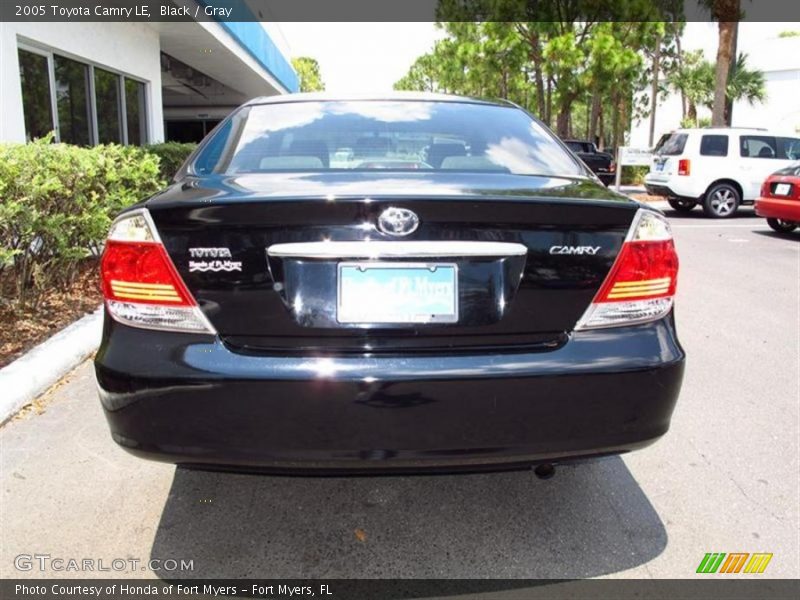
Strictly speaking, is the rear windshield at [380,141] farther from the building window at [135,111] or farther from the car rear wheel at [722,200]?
the car rear wheel at [722,200]

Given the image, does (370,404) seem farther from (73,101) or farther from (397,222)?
(73,101)

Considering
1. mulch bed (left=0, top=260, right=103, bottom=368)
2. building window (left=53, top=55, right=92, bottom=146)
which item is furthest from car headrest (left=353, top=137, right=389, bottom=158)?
building window (left=53, top=55, right=92, bottom=146)

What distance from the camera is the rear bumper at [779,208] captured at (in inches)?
409

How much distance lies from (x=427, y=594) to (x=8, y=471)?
1985mm

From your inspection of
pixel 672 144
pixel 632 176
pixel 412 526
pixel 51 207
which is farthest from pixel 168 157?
pixel 632 176

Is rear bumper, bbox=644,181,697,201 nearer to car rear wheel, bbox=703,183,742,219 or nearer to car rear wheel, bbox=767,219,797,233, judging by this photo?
car rear wheel, bbox=703,183,742,219

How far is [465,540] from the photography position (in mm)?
2531

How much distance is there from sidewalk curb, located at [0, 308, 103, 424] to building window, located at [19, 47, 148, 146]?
5.26 metres

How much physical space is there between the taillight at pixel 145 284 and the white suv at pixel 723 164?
13866mm

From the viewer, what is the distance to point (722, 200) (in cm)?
1414

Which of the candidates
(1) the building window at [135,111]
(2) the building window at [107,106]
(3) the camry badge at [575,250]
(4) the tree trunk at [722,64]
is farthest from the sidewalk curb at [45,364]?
(4) the tree trunk at [722,64]

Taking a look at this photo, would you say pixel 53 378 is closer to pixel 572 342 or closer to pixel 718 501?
pixel 572 342

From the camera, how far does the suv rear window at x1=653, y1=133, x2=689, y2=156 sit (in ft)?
46.5
